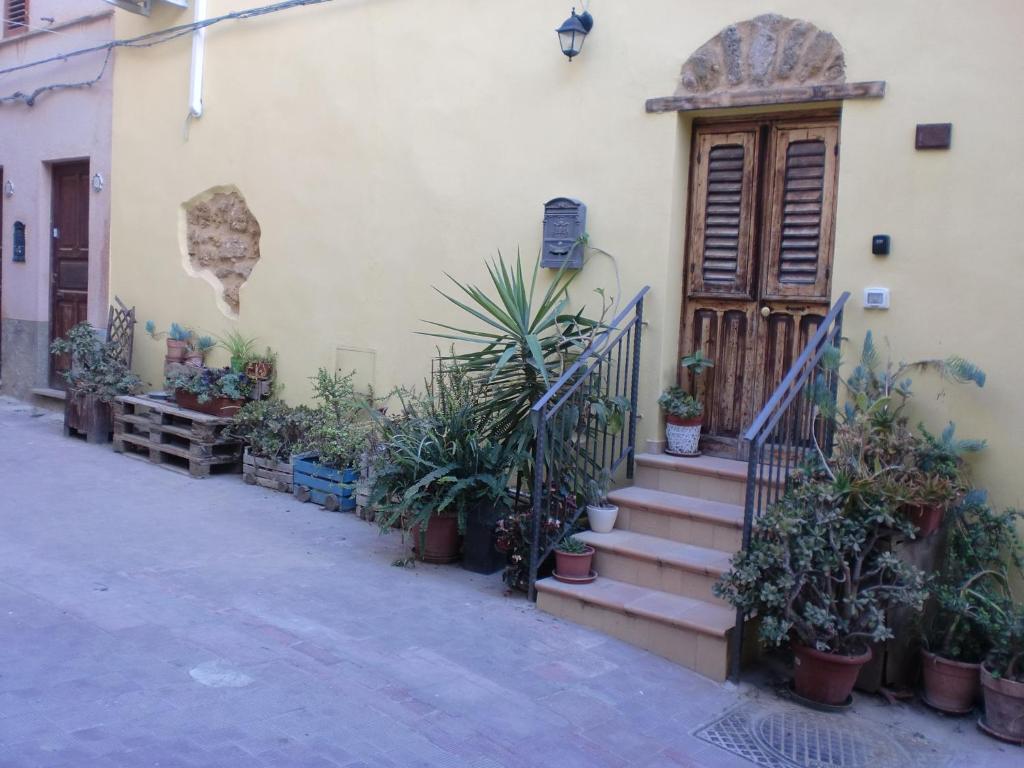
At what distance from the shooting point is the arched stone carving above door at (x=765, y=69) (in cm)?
540

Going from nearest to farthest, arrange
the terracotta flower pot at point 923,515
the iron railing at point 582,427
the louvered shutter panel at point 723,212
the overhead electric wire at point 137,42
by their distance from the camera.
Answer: the terracotta flower pot at point 923,515 → the iron railing at point 582,427 → the louvered shutter panel at point 723,212 → the overhead electric wire at point 137,42

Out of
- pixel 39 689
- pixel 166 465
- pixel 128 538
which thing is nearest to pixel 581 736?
pixel 39 689

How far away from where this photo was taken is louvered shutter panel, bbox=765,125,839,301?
562cm

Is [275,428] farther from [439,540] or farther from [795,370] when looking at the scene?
[795,370]

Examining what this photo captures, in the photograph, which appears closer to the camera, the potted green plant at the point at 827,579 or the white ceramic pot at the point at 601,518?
the potted green plant at the point at 827,579

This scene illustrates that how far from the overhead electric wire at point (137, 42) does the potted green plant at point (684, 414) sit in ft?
14.6

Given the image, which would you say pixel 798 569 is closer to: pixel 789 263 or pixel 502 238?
pixel 789 263

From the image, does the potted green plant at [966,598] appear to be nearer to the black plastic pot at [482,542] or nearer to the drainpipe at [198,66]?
the black plastic pot at [482,542]

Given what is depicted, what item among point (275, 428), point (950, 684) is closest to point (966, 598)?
point (950, 684)

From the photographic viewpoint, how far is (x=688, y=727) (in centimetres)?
411

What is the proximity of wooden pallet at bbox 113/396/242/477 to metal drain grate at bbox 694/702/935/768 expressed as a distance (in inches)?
205

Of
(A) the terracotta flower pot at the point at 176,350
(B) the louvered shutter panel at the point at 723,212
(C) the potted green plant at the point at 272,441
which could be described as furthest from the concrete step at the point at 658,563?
(A) the terracotta flower pot at the point at 176,350

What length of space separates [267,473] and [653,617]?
3979 mm

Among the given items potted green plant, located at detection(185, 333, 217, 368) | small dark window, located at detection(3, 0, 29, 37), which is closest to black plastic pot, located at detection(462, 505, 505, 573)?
potted green plant, located at detection(185, 333, 217, 368)
